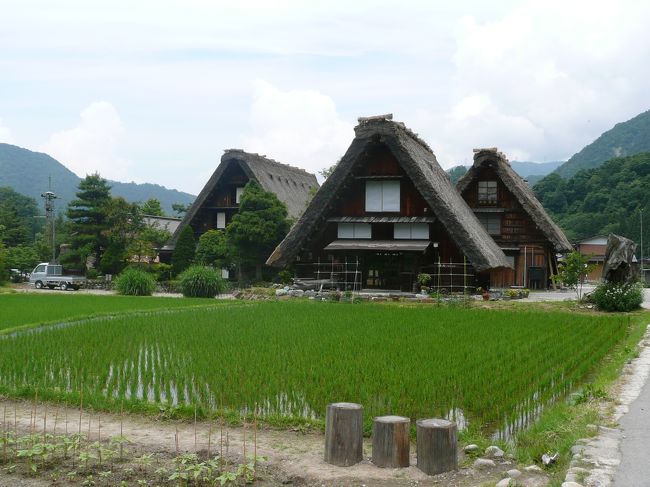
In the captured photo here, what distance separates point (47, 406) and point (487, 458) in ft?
13.5

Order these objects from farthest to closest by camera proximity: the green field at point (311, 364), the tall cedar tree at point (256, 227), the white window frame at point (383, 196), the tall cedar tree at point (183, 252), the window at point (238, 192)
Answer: the window at point (238, 192)
the tall cedar tree at point (183, 252)
the tall cedar tree at point (256, 227)
the white window frame at point (383, 196)
the green field at point (311, 364)

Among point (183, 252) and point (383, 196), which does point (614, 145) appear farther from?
point (383, 196)

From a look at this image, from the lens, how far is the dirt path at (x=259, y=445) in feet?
13.6

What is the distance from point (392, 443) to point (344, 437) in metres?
0.33

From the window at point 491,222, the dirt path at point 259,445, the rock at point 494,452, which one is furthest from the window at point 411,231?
the rock at point 494,452

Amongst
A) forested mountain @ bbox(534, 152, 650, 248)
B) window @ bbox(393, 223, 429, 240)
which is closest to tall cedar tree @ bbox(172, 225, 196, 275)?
window @ bbox(393, 223, 429, 240)

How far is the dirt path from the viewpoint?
163 inches

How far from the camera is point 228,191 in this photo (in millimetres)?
31438

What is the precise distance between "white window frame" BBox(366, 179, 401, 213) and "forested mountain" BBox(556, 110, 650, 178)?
48.3 m

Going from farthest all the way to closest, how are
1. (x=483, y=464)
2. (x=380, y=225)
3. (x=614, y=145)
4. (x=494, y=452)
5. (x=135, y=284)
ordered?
(x=614, y=145) → (x=135, y=284) → (x=380, y=225) → (x=494, y=452) → (x=483, y=464)

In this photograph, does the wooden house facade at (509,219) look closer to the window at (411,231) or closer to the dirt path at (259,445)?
the window at (411,231)

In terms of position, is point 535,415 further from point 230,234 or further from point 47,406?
point 230,234

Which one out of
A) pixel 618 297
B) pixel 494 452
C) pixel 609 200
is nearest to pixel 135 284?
pixel 618 297

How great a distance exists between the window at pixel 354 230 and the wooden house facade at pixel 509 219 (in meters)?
6.76
